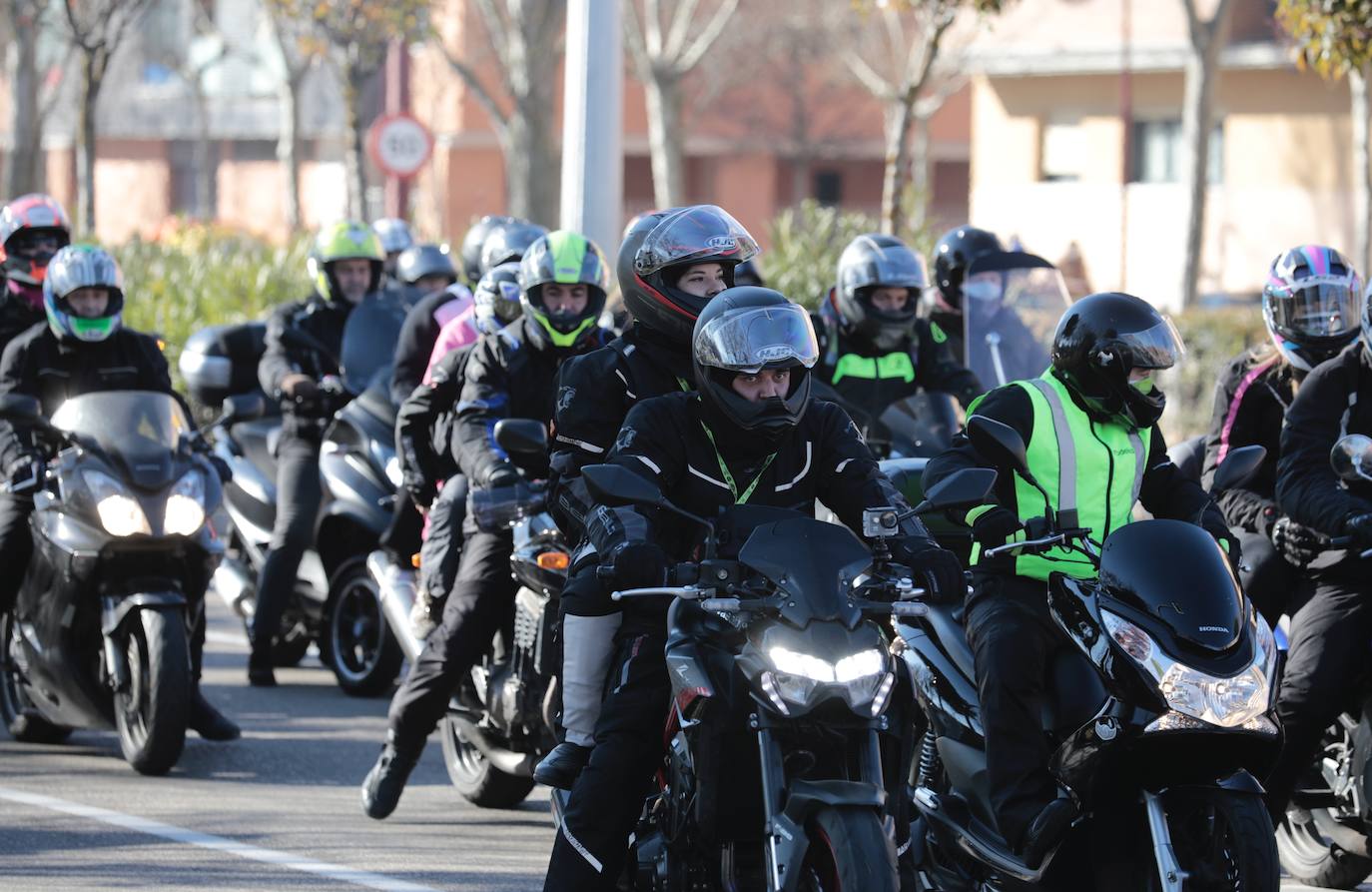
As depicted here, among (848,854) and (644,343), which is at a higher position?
(644,343)

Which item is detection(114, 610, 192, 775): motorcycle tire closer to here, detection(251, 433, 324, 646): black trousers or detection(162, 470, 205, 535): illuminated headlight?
detection(162, 470, 205, 535): illuminated headlight

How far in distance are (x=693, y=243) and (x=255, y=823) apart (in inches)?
118

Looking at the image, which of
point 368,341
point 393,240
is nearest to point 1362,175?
point 393,240

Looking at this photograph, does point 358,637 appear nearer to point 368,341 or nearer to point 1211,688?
point 368,341

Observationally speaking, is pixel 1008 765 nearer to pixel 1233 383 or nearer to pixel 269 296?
pixel 1233 383

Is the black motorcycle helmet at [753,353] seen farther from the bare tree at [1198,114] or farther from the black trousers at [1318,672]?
the bare tree at [1198,114]

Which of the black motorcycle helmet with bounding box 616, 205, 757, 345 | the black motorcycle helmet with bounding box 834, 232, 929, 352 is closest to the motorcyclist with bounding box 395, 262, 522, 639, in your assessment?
the black motorcycle helmet with bounding box 834, 232, 929, 352

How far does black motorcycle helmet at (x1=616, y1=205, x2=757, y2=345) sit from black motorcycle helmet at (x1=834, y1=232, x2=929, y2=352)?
380 centimetres

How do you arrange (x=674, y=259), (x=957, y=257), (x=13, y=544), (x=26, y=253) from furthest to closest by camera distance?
(x=957, y=257)
(x=26, y=253)
(x=13, y=544)
(x=674, y=259)

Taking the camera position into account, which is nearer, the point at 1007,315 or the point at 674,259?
the point at 674,259

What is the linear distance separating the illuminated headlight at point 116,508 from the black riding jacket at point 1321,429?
4229mm

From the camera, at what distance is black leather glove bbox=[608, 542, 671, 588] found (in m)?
5.34

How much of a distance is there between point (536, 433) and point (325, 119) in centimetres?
4828

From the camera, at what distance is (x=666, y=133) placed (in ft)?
125
